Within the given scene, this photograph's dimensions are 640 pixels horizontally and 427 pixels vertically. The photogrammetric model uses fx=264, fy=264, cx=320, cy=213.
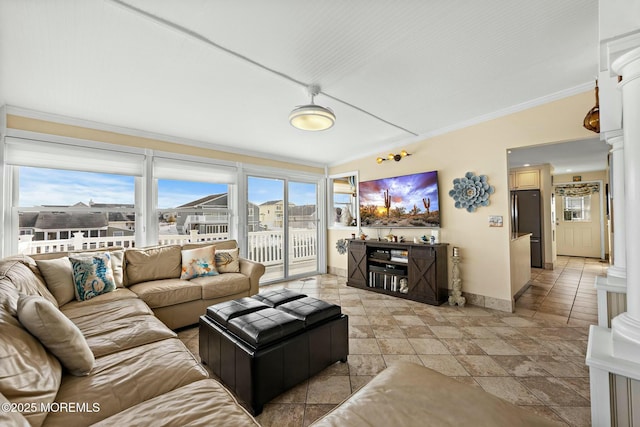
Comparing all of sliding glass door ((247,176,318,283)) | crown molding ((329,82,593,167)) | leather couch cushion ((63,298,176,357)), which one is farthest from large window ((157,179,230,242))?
crown molding ((329,82,593,167))

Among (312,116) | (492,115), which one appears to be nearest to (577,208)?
(492,115)

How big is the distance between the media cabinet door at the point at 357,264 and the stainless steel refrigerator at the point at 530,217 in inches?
146

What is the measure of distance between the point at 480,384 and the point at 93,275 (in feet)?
11.8

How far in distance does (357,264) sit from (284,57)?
350 centimetres

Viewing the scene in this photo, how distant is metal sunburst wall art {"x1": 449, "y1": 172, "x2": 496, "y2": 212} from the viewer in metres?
3.50

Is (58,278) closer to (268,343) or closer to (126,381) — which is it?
(126,381)

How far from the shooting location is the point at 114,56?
2.07m

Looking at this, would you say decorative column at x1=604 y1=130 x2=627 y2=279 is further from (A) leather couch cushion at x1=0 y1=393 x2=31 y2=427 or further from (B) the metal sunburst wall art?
(A) leather couch cushion at x1=0 y1=393 x2=31 y2=427

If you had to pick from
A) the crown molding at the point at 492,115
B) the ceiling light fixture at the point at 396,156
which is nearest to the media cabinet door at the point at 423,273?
the ceiling light fixture at the point at 396,156

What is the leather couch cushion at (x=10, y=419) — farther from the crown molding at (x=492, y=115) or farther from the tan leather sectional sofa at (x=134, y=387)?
the crown molding at (x=492, y=115)

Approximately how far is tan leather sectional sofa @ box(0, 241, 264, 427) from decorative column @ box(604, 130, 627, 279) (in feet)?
8.44

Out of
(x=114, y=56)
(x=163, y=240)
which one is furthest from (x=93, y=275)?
(x=114, y=56)

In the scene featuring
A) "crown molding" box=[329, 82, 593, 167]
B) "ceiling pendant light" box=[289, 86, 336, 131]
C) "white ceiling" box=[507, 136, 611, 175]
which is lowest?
"ceiling pendant light" box=[289, 86, 336, 131]

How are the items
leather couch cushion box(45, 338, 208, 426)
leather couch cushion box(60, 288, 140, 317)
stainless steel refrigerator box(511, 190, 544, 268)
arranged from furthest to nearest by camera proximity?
stainless steel refrigerator box(511, 190, 544, 268) < leather couch cushion box(60, 288, 140, 317) < leather couch cushion box(45, 338, 208, 426)
